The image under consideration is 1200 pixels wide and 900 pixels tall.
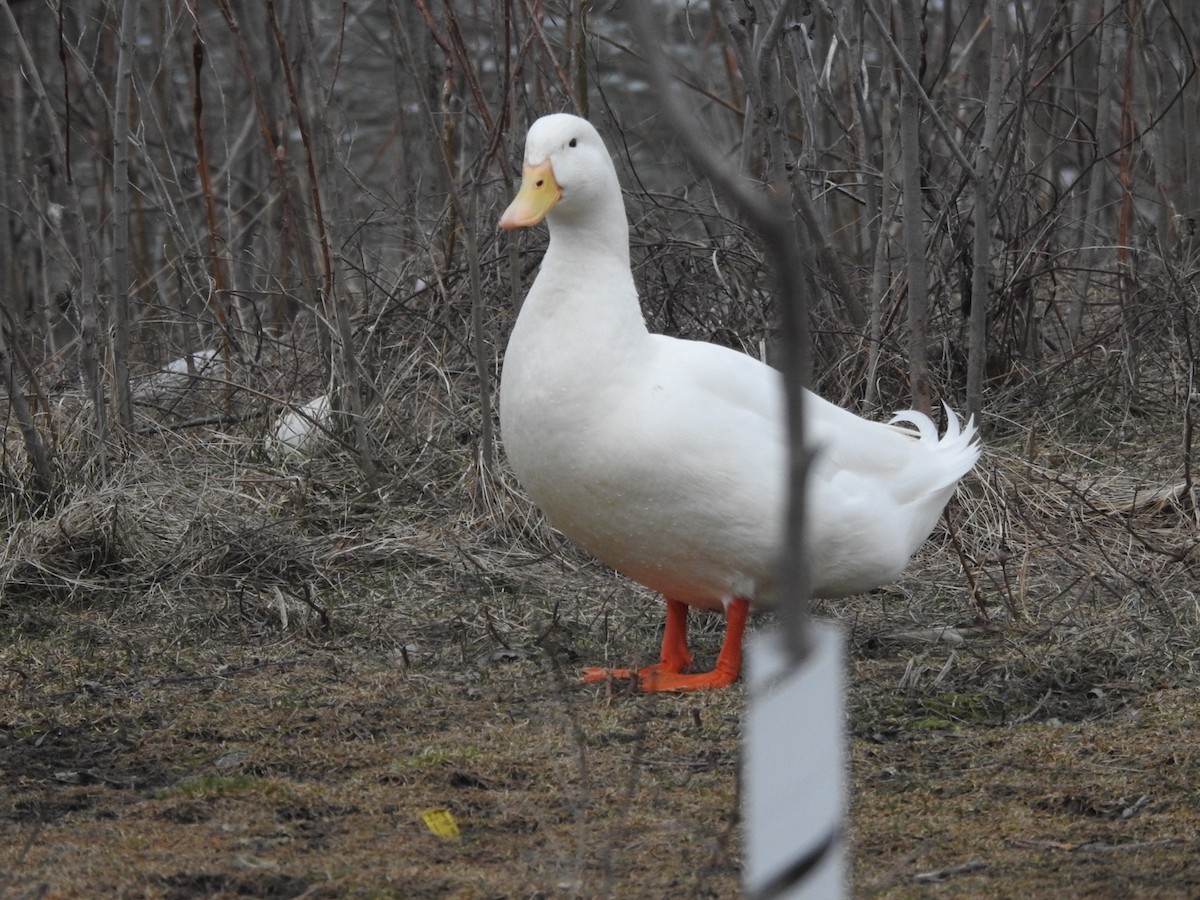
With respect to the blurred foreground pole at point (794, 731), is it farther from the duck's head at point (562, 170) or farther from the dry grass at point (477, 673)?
the duck's head at point (562, 170)

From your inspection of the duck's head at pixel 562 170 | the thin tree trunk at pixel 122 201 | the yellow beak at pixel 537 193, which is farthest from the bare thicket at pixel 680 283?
the yellow beak at pixel 537 193

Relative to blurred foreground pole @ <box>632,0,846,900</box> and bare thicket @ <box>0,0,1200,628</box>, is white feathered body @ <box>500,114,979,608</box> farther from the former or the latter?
blurred foreground pole @ <box>632,0,846,900</box>

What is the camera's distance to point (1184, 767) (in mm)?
2955

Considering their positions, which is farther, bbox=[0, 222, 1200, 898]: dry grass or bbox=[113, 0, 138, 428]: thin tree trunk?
bbox=[113, 0, 138, 428]: thin tree trunk

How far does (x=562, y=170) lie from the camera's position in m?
3.60

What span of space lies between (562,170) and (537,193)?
3.3 inches

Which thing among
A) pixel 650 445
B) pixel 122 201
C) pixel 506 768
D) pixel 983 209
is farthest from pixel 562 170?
pixel 122 201

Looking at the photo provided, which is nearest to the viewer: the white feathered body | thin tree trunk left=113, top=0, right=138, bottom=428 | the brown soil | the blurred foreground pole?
the blurred foreground pole

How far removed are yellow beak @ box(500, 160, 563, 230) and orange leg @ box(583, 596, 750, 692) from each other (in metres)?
1.03

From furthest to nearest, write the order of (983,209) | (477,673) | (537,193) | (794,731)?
(983,209) → (477,673) → (537,193) → (794,731)

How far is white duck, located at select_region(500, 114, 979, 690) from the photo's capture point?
3.45 meters

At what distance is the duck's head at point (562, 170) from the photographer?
3586 mm

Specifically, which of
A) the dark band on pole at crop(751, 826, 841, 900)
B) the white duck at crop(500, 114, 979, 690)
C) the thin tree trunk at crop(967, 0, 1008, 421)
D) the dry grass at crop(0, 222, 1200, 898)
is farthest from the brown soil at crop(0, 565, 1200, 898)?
the thin tree trunk at crop(967, 0, 1008, 421)

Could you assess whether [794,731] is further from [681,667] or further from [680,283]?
[680,283]
